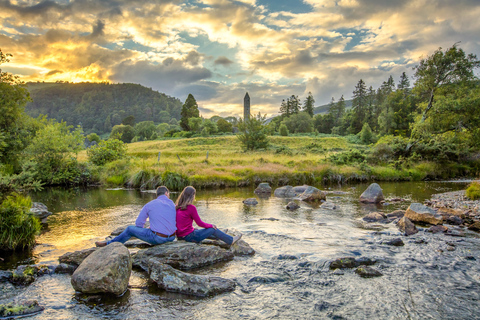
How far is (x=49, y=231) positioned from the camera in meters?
12.0

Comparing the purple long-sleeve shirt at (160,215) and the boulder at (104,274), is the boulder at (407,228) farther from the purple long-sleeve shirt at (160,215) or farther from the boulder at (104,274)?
the boulder at (104,274)

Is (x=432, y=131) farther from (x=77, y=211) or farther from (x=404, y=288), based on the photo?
(x=77, y=211)

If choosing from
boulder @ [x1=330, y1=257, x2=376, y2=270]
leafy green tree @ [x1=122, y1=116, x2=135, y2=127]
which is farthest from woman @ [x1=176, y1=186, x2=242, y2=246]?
leafy green tree @ [x1=122, y1=116, x2=135, y2=127]

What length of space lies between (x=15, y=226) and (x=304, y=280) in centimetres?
883

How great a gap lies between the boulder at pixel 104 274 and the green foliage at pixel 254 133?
42472 millimetres

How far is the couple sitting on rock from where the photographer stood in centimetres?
847

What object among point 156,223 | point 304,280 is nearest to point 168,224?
point 156,223

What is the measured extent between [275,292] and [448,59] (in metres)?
37.9

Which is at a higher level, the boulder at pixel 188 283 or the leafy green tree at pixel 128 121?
the leafy green tree at pixel 128 121

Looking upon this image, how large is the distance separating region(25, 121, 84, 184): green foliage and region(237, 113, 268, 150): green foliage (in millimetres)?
26486

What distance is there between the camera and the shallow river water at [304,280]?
5.92 m

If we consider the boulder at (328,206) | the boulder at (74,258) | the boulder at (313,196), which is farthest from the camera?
the boulder at (313,196)

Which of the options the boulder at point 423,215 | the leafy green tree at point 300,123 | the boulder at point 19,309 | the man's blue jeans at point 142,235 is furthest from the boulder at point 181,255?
the leafy green tree at point 300,123

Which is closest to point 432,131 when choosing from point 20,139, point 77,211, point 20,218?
point 77,211
